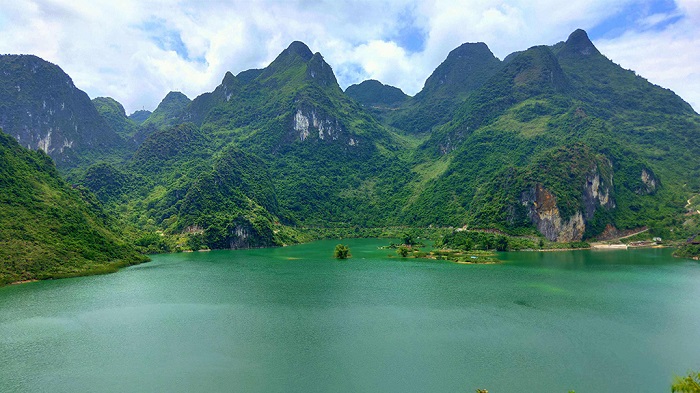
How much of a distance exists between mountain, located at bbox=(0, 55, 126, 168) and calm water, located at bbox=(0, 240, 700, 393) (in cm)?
A: 13938

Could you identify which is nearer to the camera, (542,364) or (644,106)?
(542,364)

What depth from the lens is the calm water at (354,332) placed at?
88.9 ft

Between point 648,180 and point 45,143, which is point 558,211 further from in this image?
point 45,143

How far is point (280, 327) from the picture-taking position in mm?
37625

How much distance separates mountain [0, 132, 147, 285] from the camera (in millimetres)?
58312

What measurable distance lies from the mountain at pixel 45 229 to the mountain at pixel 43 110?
100342mm

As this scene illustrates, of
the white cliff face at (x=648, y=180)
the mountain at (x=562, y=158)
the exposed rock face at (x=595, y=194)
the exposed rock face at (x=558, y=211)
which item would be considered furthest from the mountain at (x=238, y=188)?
the white cliff face at (x=648, y=180)

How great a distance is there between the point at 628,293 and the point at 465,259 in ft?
98.2

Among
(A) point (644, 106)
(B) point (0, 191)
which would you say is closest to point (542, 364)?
(B) point (0, 191)

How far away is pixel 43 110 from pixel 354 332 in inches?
7358

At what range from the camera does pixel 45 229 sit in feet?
213

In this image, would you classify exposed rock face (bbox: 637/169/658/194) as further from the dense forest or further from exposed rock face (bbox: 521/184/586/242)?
exposed rock face (bbox: 521/184/586/242)

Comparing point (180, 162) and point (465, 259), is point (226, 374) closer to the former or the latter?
point (465, 259)

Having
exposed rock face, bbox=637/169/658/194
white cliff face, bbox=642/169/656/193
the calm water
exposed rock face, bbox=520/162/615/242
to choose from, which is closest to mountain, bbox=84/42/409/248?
the calm water
